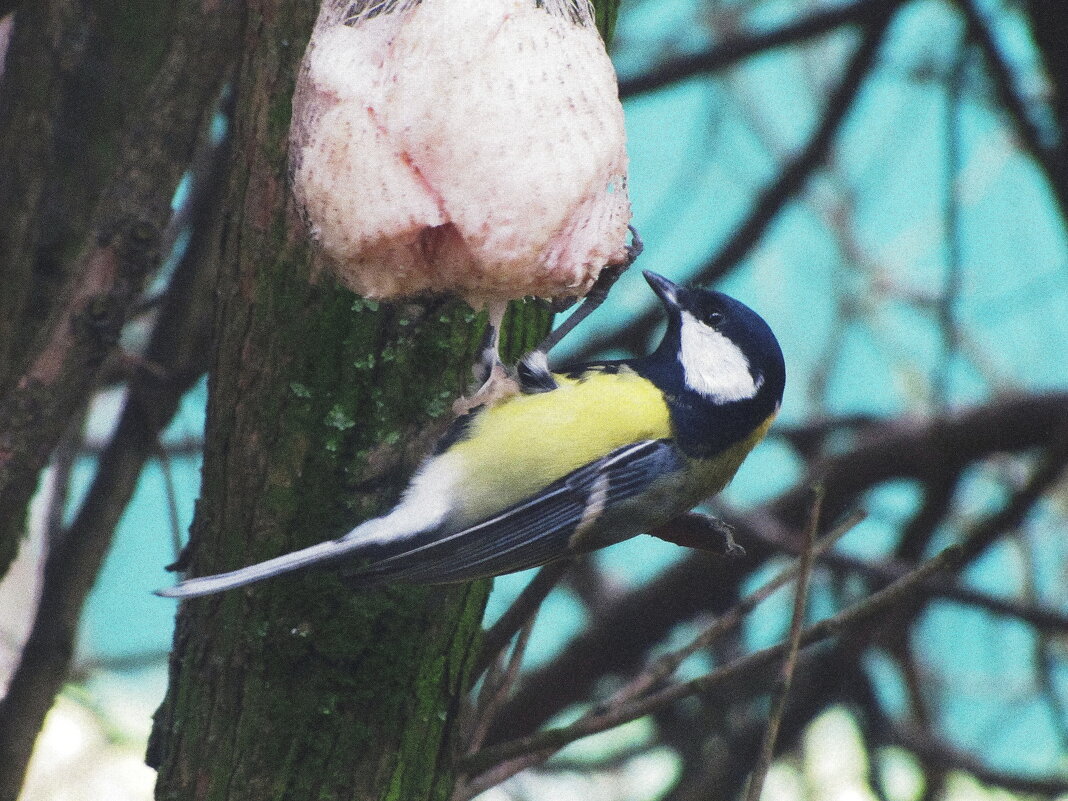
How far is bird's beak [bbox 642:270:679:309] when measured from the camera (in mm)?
1825

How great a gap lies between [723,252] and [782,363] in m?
1.17

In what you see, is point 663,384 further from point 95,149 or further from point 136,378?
point 95,149

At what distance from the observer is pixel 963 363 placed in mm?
3764

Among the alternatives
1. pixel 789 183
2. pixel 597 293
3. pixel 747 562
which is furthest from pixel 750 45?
pixel 597 293

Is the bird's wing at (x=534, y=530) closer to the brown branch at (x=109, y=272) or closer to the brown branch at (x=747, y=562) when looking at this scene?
the brown branch at (x=109, y=272)

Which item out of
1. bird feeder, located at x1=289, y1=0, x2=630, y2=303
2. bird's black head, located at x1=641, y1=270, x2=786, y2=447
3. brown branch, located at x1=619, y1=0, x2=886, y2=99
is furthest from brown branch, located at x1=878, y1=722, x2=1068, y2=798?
bird feeder, located at x1=289, y1=0, x2=630, y2=303

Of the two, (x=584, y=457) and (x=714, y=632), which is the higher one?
(x=584, y=457)

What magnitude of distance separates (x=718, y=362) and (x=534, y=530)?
1.32ft

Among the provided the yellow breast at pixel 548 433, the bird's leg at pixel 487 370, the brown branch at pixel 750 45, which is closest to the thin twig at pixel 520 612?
the yellow breast at pixel 548 433

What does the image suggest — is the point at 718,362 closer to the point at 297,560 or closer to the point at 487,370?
the point at 487,370

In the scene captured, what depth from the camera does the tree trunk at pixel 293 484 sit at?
1.39 metres

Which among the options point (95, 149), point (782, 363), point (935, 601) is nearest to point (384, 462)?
point (782, 363)

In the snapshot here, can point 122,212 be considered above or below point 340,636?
above

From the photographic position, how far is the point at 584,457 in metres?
1.65
